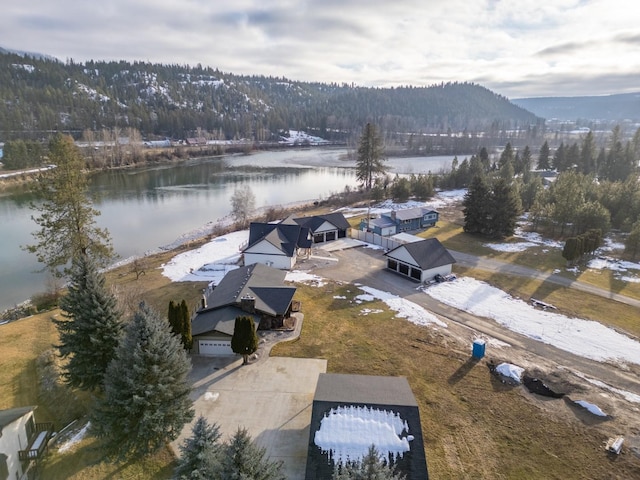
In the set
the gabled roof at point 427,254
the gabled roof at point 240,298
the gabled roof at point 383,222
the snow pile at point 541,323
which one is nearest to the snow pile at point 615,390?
the snow pile at point 541,323

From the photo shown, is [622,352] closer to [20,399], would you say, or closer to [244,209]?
[20,399]

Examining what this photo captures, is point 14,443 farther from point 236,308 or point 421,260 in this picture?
point 421,260

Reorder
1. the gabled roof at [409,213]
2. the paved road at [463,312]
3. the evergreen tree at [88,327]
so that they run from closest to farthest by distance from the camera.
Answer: the evergreen tree at [88,327]
the paved road at [463,312]
the gabled roof at [409,213]

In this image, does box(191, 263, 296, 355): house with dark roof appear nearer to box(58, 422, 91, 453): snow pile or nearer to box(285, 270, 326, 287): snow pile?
box(285, 270, 326, 287): snow pile

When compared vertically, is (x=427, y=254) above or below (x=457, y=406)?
above

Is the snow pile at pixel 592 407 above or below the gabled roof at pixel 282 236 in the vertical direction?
below

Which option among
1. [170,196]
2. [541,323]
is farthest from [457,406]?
[170,196]

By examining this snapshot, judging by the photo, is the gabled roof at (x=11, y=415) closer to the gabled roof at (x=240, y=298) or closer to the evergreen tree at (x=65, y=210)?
the gabled roof at (x=240, y=298)
